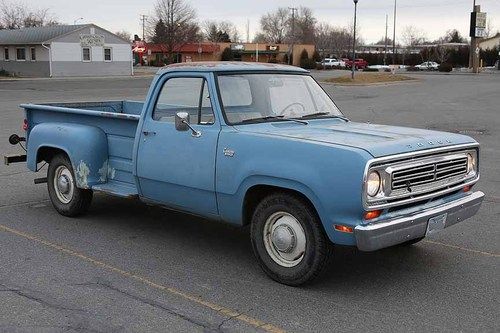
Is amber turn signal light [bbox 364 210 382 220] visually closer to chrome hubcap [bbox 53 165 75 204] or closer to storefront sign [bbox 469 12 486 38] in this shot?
chrome hubcap [bbox 53 165 75 204]

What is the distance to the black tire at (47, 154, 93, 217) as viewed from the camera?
6941 mm

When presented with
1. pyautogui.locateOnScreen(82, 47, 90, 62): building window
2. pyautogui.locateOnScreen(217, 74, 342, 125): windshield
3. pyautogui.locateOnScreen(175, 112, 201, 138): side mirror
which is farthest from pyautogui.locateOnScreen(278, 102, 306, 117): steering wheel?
pyautogui.locateOnScreen(82, 47, 90, 62): building window

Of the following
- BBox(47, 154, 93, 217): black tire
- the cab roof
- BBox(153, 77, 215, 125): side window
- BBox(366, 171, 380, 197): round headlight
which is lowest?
BBox(47, 154, 93, 217): black tire

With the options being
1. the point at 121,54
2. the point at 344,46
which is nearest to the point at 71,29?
the point at 121,54

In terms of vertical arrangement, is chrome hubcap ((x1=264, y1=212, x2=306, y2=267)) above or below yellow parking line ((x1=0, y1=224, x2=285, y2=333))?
above

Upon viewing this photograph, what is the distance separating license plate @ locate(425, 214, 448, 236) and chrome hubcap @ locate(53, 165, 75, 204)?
4.18 metres

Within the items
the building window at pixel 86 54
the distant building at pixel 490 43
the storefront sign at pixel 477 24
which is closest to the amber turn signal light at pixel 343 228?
the building window at pixel 86 54

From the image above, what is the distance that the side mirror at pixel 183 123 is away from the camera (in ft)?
17.3

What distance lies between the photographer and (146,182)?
594 centimetres

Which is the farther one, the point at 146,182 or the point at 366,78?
the point at 366,78

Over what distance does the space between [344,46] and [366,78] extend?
301 ft

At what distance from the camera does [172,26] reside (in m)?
75.2

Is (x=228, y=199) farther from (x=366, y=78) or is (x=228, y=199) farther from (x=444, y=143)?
(x=366, y=78)

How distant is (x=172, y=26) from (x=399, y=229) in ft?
242
